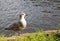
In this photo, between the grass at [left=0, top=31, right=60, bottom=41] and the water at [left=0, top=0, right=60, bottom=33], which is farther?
the water at [left=0, top=0, right=60, bottom=33]

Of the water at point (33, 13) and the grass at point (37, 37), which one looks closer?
the grass at point (37, 37)

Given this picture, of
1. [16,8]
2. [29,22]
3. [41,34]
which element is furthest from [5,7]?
[41,34]

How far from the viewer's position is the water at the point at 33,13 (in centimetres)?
1187

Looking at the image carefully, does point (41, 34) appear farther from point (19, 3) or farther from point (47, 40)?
point (19, 3)

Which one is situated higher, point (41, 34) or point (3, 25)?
point (41, 34)

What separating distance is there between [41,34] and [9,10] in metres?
7.36

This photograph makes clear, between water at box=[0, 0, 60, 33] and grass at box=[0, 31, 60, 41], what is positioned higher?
grass at box=[0, 31, 60, 41]

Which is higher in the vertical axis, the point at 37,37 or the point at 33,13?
the point at 37,37

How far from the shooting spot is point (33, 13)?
14.3 metres

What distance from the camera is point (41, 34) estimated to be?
7910mm

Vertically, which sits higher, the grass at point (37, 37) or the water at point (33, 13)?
the grass at point (37, 37)

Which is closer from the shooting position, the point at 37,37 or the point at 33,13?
the point at 37,37

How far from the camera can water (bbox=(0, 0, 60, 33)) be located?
11.9m

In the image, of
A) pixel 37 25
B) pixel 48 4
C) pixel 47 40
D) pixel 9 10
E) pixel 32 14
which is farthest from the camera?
pixel 48 4
